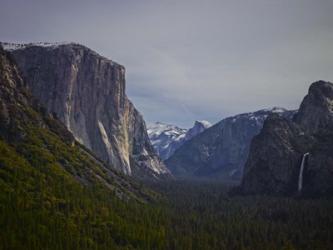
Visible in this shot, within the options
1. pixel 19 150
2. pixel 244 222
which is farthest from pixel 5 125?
pixel 244 222

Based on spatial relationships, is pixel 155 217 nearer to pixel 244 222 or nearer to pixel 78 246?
pixel 244 222

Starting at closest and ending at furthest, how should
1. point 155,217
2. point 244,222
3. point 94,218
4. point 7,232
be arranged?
point 7,232 < point 94,218 < point 155,217 < point 244,222

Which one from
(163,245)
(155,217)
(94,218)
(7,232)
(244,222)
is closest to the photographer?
(7,232)

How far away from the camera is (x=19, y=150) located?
192000mm

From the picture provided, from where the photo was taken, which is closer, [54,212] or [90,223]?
[54,212]

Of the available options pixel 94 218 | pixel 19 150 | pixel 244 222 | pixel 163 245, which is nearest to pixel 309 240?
pixel 244 222

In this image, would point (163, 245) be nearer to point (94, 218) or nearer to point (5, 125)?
point (94, 218)

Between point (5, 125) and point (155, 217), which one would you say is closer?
point (155, 217)

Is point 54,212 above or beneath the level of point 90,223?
above

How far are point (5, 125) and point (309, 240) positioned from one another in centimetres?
12864

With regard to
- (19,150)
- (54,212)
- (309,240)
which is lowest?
(309,240)

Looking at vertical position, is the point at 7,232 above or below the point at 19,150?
below

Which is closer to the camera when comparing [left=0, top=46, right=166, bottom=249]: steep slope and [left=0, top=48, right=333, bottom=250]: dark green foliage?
[left=0, top=46, right=166, bottom=249]: steep slope

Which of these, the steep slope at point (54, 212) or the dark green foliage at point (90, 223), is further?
the dark green foliage at point (90, 223)
